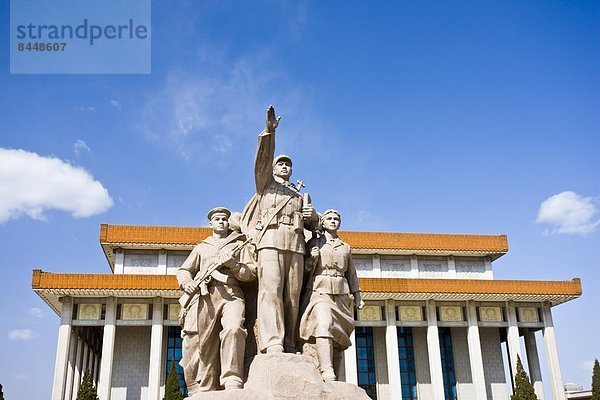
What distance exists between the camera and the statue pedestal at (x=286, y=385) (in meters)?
4.48

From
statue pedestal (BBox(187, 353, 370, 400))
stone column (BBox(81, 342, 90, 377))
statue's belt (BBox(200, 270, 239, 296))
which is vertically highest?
stone column (BBox(81, 342, 90, 377))

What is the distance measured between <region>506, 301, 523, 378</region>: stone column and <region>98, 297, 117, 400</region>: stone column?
19.5m

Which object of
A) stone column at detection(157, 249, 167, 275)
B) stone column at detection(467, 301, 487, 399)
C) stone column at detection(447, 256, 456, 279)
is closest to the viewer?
stone column at detection(467, 301, 487, 399)

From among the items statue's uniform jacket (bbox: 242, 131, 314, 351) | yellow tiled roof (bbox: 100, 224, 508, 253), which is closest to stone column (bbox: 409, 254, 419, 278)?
yellow tiled roof (bbox: 100, 224, 508, 253)

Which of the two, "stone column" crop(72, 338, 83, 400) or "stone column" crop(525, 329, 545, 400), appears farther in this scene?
"stone column" crop(525, 329, 545, 400)

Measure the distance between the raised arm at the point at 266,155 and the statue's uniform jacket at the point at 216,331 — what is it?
61cm

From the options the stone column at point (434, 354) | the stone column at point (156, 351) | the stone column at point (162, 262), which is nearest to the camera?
the stone column at point (156, 351)

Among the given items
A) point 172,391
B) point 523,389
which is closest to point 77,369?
point 172,391

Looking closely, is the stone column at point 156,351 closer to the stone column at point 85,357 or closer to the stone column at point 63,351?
the stone column at point 63,351

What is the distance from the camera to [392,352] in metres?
28.6

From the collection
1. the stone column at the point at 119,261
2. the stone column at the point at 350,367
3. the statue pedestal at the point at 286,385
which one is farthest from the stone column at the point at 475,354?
the statue pedestal at the point at 286,385

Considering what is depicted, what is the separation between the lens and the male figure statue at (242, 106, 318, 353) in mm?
5086

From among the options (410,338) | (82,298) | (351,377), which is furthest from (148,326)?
(410,338)

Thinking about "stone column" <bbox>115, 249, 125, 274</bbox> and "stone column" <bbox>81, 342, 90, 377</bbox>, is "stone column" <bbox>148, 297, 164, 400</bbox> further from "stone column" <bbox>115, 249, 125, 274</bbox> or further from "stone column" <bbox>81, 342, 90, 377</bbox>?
"stone column" <bbox>81, 342, 90, 377</bbox>
